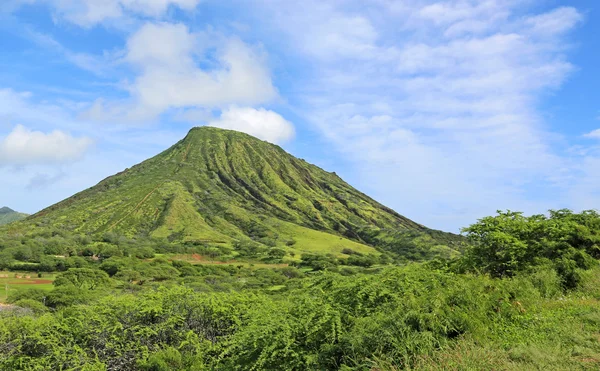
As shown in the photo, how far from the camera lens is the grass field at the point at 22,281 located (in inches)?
3270

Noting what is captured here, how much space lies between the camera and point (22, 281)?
92562 mm

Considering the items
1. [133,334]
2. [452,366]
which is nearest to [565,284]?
[452,366]

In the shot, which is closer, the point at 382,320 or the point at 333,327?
the point at 382,320

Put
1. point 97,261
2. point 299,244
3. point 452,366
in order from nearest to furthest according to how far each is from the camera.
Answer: point 452,366 < point 97,261 < point 299,244

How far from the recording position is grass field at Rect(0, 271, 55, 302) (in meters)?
83.1

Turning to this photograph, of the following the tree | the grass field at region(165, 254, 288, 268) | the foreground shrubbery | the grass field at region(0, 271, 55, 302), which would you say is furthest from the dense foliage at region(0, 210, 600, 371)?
the grass field at region(165, 254, 288, 268)

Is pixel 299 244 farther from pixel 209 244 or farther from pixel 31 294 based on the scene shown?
pixel 31 294

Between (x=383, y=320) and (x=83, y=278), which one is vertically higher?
(x=383, y=320)

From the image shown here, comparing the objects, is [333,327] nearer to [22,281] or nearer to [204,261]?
[22,281]

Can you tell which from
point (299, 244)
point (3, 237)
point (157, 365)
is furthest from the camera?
point (299, 244)

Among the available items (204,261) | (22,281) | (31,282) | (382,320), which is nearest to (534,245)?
(382,320)

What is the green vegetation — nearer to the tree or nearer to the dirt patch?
the tree

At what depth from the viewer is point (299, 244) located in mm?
162125

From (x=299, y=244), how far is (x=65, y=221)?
94.9m
